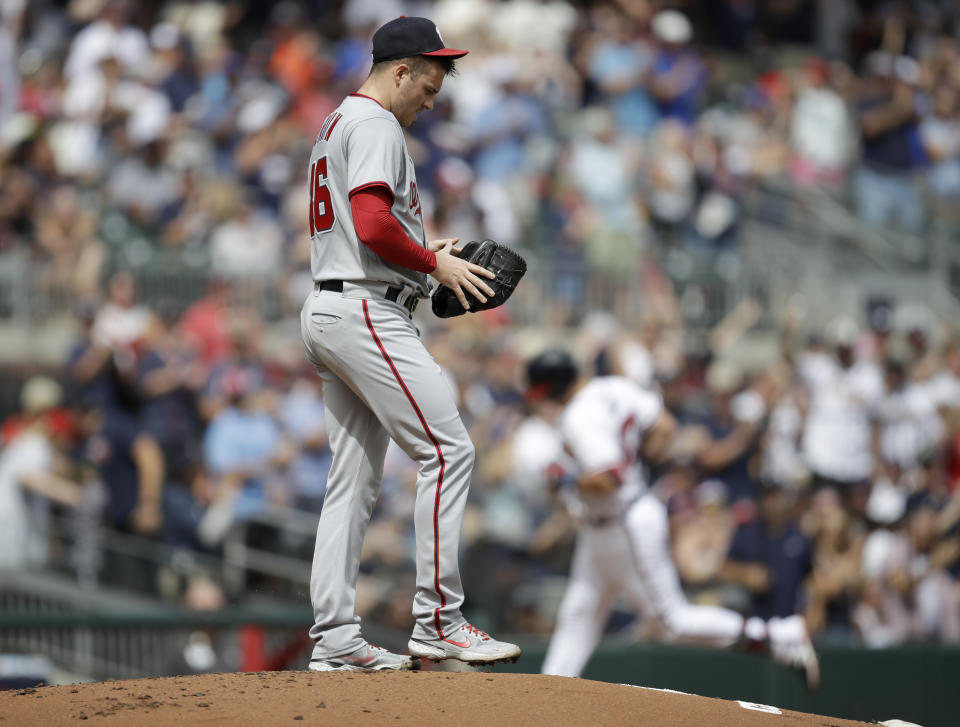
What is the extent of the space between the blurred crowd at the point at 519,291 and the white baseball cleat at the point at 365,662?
3.15m

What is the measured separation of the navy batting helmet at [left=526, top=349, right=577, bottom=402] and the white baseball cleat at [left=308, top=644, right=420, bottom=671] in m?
2.64

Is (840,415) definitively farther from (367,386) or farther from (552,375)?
(367,386)

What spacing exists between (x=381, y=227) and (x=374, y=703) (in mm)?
1519

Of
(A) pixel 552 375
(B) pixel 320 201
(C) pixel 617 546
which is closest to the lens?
(B) pixel 320 201

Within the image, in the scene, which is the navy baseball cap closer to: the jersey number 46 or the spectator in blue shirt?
the jersey number 46

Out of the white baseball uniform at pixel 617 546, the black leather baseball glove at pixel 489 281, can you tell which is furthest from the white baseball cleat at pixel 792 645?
the black leather baseball glove at pixel 489 281

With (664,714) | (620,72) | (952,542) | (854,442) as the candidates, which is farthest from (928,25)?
(664,714)

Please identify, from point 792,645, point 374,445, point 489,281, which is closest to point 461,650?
point 374,445

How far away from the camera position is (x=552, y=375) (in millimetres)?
7445

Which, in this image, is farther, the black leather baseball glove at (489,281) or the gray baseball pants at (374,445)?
the black leather baseball glove at (489,281)

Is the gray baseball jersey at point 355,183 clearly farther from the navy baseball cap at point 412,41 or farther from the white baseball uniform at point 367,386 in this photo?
the navy baseball cap at point 412,41

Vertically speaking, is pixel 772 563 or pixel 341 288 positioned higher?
pixel 341 288

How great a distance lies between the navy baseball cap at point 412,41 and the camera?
476 centimetres

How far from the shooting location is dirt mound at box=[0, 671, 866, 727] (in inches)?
171
